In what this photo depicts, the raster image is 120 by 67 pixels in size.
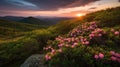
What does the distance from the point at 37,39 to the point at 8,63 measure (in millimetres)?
3694

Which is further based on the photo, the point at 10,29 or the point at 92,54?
the point at 10,29

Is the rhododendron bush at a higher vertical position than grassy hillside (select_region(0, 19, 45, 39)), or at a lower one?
higher

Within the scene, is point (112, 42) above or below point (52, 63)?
above

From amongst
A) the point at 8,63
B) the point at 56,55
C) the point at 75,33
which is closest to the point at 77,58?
the point at 56,55

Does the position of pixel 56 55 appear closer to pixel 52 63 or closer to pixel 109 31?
pixel 52 63

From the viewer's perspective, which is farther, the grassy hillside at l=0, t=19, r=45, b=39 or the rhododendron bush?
the grassy hillside at l=0, t=19, r=45, b=39

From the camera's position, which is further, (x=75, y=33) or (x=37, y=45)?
(x=37, y=45)

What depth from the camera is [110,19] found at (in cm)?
1435

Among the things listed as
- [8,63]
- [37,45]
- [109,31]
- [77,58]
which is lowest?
[8,63]

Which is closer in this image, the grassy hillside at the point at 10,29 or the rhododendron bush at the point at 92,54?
the rhododendron bush at the point at 92,54

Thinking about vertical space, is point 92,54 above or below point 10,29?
above

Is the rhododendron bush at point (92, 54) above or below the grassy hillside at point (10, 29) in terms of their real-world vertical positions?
above

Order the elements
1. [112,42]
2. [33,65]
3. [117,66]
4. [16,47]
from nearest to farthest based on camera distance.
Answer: [117,66], [112,42], [33,65], [16,47]

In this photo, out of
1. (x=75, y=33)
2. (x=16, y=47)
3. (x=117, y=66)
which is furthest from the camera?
(x=16, y=47)
